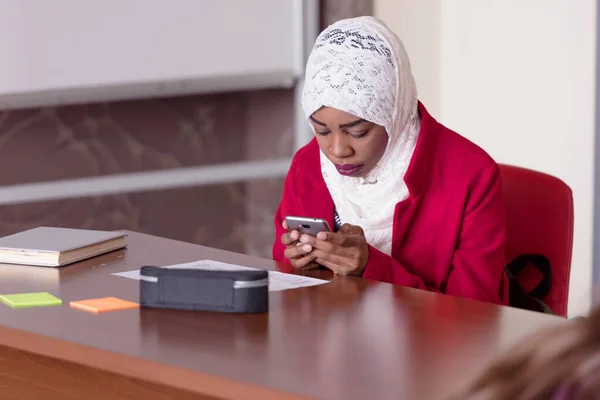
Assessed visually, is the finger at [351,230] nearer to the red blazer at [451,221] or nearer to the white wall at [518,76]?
the red blazer at [451,221]

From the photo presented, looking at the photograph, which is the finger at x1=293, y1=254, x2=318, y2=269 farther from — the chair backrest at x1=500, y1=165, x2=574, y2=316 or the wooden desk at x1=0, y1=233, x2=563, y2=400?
the chair backrest at x1=500, y1=165, x2=574, y2=316

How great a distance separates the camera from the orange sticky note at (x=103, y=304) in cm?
150

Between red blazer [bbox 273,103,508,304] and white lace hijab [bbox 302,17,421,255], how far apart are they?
0.04m

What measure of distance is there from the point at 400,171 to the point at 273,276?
1.28ft

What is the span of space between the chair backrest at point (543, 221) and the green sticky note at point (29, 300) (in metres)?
0.92

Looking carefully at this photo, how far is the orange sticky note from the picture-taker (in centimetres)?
150

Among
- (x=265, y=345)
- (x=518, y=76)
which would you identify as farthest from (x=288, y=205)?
(x=518, y=76)

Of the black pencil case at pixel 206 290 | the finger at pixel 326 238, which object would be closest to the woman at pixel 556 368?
the black pencil case at pixel 206 290

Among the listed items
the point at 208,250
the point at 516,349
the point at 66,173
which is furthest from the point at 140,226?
the point at 516,349

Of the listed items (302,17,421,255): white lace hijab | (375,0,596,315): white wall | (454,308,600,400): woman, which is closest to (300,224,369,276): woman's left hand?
(302,17,421,255): white lace hijab

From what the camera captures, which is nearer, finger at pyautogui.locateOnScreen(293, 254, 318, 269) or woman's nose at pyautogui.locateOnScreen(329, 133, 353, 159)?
finger at pyautogui.locateOnScreen(293, 254, 318, 269)

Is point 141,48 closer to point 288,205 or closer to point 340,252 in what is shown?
point 288,205

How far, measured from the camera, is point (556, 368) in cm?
51

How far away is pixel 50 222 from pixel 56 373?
6.74ft
